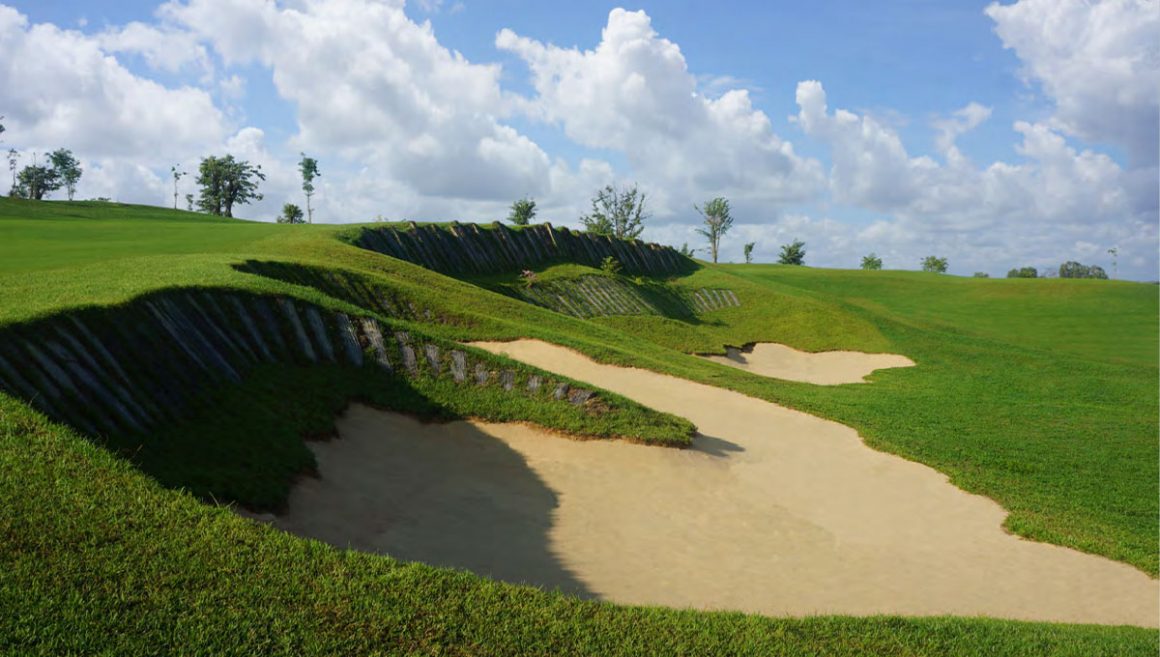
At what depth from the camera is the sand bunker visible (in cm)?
845

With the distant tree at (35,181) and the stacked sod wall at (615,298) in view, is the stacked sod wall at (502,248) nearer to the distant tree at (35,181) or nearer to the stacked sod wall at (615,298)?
the stacked sod wall at (615,298)

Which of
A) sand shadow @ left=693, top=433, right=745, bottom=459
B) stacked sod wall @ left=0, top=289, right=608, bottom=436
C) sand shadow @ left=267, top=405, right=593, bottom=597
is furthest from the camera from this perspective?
sand shadow @ left=693, top=433, right=745, bottom=459

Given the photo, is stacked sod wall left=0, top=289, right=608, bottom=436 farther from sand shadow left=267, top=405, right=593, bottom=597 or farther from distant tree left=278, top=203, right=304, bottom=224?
distant tree left=278, top=203, right=304, bottom=224

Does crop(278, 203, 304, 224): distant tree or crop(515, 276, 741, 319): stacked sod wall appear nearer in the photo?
crop(515, 276, 741, 319): stacked sod wall

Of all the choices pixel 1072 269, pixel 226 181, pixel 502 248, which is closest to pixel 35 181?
pixel 226 181

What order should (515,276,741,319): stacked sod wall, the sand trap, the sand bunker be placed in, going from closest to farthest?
the sand bunker < the sand trap < (515,276,741,319): stacked sod wall

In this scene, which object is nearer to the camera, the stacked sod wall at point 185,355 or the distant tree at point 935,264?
the stacked sod wall at point 185,355

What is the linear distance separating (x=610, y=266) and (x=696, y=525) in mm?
26091

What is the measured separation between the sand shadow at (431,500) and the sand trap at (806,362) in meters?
17.7

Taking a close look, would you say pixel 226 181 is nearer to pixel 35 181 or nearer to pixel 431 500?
pixel 35 181

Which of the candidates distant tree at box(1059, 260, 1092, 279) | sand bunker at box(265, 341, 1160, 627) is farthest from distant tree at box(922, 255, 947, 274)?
sand bunker at box(265, 341, 1160, 627)

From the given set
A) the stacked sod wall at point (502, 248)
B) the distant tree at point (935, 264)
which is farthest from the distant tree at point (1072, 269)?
the stacked sod wall at point (502, 248)

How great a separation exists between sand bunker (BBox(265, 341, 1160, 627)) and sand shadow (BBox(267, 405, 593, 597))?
0.03 meters

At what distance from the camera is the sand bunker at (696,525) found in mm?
8453
